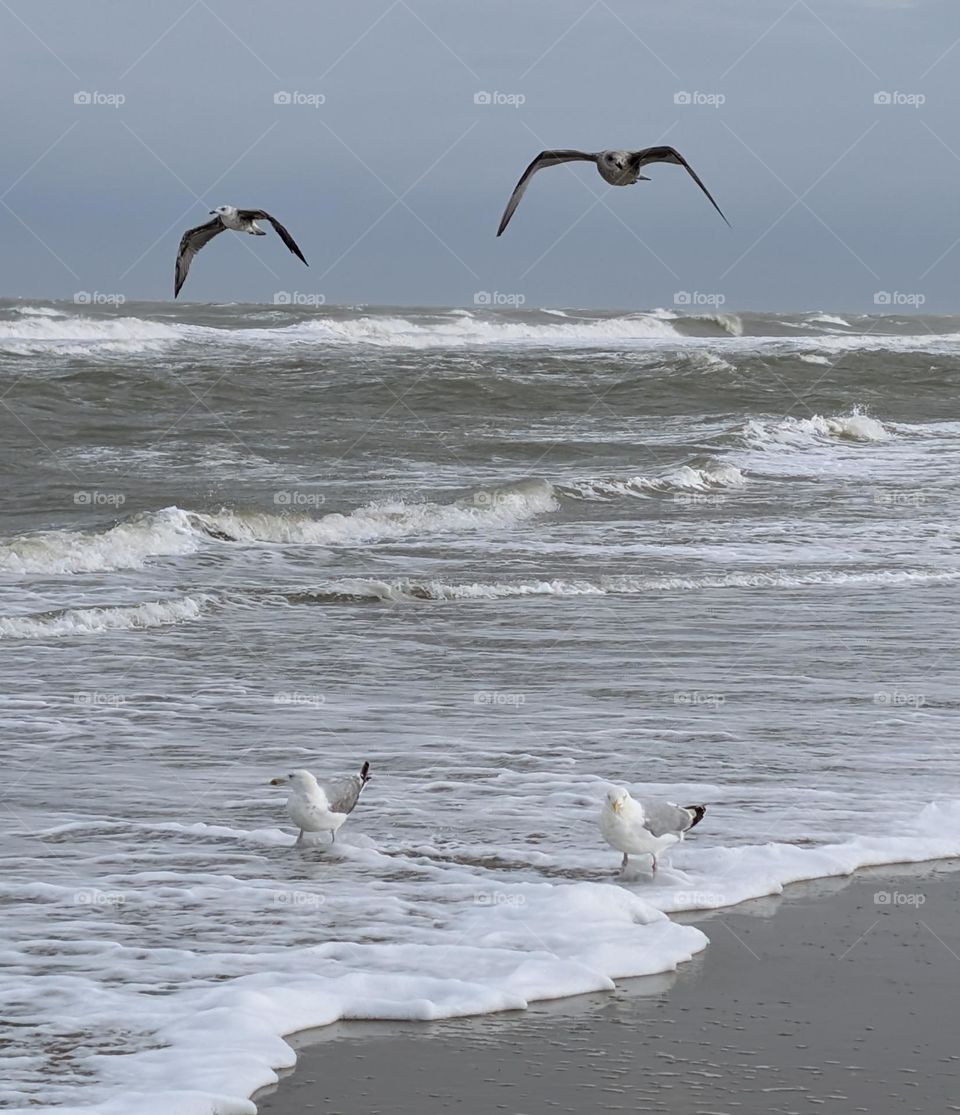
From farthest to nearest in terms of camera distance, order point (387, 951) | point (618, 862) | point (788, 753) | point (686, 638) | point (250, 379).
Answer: point (250, 379) < point (686, 638) < point (788, 753) < point (618, 862) < point (387, 951)

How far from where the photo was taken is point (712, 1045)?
4250 millimetres

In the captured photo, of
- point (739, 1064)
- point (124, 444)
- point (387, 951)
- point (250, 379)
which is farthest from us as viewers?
point (250, 379)

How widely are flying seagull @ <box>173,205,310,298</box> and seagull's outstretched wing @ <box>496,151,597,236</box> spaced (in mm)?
1092

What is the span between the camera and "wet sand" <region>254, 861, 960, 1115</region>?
392 centimetres

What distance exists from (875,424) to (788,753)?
19724 mm

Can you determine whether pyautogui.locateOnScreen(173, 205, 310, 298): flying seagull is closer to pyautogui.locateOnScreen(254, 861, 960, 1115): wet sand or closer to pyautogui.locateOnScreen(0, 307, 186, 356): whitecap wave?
pyautogui.locateOnScreen(254, 861, 960, 1115): wet sand

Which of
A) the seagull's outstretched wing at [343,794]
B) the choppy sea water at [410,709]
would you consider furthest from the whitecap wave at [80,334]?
the seagull's outstretched wing at [343,794]

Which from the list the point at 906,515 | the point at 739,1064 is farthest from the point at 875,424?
the point at 739,1064

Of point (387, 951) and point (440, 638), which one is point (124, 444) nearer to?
point (440, 638)

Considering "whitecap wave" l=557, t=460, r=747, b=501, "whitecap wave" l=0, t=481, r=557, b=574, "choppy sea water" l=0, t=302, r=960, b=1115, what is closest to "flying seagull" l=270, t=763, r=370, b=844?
"choppy sea water" l=0, t=302, r=960, b=1115

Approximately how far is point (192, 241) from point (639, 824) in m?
6.19

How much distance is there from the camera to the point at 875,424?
26422 millimetres

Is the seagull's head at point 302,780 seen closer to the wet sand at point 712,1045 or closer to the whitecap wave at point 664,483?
the wet sand at point 712,1045

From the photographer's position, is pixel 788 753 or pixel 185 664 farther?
pixel 185 664
